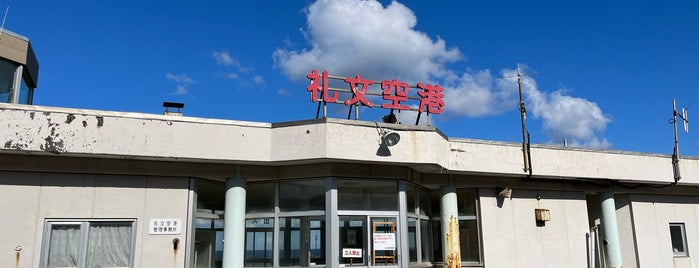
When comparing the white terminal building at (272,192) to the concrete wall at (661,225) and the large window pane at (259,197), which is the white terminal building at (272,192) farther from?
the concrete wall at (661,225)

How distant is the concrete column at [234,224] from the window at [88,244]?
1791mm

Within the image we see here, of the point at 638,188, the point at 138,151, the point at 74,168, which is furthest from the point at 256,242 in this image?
the point at 638,188

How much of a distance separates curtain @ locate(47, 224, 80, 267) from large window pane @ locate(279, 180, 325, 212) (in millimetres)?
3836

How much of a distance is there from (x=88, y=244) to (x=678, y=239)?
15.1m

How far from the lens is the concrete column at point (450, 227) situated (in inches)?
498

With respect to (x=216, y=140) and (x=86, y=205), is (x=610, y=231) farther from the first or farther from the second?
(x=86, y=205)

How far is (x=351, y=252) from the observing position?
10.9 metres

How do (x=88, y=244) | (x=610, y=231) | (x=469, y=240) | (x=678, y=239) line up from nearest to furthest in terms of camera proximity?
1. (x=88, y=244)
2. (x=469, y=240)
3. (x=610, y=231)
4. (x=678, y=239)

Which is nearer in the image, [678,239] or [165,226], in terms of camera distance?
[165,226]

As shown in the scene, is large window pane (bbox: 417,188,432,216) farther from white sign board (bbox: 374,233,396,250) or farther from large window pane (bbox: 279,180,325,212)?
large window pane (bbox: 279,180,325,212)

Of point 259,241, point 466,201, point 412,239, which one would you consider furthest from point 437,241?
point 259,241

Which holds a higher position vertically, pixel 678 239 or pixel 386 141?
pixel 386 141

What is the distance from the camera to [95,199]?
33.4 feet

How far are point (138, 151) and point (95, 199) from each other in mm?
1241
